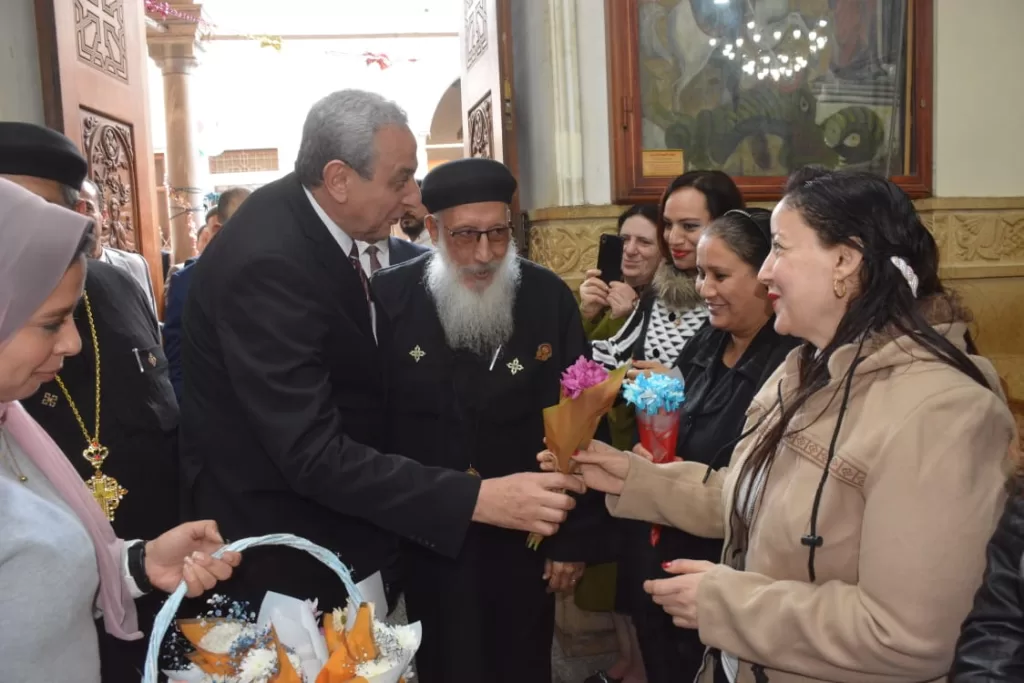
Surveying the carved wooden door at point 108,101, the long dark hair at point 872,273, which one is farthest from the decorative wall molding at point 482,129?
the long dark hair at point 872,273

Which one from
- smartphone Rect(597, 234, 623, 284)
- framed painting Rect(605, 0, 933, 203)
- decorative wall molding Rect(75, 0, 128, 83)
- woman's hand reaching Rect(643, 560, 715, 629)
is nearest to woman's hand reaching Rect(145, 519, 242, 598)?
woman's hand reaching Rect(643, 560, 715, 629)

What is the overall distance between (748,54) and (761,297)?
2829mm

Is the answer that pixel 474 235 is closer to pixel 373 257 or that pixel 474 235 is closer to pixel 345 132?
pixel 345 132

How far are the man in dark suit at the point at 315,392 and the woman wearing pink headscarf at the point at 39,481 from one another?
0.51 metres

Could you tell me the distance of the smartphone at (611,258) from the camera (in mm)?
3568

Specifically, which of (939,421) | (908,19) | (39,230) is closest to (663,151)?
(908,19)

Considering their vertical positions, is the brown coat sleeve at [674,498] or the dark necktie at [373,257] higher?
the dark necktie at [373,257]

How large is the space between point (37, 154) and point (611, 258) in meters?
2.27

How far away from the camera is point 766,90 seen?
4699 mm

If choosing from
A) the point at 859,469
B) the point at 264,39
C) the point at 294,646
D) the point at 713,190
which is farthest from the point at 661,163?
the point at 264,39

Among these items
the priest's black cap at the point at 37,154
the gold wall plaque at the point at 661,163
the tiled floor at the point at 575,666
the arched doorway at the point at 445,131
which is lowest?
the tiled floor at the point at 575,666

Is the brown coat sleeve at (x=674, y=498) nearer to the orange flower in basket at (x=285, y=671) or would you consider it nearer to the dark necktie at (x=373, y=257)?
the orange flower in basket at (x=285, y=671)

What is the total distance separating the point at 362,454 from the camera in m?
1.93

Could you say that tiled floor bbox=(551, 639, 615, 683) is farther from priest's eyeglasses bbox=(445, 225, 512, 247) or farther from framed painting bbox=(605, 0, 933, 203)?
framed painting bbox=(605, 0, 933, 203)
